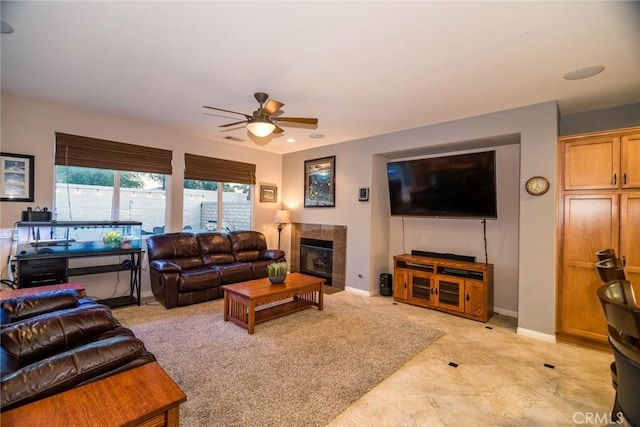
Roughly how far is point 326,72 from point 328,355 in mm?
2649

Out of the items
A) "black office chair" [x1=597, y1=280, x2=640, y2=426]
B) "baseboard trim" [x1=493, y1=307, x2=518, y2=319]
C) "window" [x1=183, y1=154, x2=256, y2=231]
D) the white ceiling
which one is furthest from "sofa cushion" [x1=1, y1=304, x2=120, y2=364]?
"baseboard trim" [x1=493, y1=307, x2=518, y2=319]

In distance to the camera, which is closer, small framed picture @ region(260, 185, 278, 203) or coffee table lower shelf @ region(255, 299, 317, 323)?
coffee table lower shelf @ region(255, 299, 317, 323)

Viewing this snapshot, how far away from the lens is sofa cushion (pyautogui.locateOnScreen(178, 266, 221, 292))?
4055 mm

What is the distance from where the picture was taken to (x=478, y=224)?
4.35 m

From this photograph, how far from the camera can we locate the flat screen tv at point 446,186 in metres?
3.88

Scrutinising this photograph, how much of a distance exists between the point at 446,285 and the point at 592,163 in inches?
83.8

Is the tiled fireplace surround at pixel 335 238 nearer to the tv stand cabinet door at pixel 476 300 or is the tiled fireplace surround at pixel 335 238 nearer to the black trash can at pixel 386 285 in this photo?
the black trash can at pixel 386 285

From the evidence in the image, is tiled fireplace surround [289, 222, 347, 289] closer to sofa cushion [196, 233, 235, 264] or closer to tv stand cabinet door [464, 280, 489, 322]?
sofa cushion [196, 233, 235, 264]

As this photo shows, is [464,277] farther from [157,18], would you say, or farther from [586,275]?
[157,18]

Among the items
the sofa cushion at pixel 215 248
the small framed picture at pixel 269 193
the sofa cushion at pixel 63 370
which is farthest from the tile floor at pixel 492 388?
the small framed picture at pixel 269 193

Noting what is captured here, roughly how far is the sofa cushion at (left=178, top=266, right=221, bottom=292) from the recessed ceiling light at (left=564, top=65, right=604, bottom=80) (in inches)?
184

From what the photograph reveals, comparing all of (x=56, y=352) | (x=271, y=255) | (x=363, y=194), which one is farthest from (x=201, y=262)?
(x=56, y=352)

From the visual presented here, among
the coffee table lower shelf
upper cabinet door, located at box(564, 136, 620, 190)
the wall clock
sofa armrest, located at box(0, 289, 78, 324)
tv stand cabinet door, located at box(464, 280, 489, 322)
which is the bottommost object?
the coffee table lower shelf

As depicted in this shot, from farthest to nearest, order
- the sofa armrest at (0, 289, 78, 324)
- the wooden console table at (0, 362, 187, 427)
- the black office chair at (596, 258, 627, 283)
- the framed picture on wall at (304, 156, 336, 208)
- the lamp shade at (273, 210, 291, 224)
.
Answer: the lamp shade at (273, 210, 291, 224)
the framed picture on wall at (304, 156, 336, 208)
the sofa armrest at (0, 289, 78, 324)
the black office chair at (596, 258, 627, 283)
the wooden console table at (0, 362, 187, 427)
